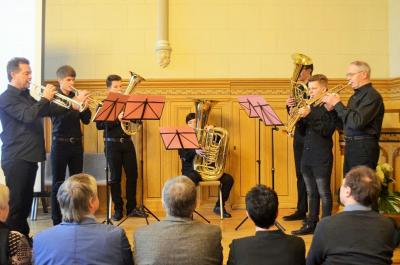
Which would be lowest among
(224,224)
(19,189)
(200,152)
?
(224,224)

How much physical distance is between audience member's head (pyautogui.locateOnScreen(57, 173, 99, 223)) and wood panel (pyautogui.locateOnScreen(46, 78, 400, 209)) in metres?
3.81

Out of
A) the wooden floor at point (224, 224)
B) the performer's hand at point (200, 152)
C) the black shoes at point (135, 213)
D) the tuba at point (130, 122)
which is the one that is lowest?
the wooden floor at point (224, 224)

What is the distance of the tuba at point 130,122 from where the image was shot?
520cm

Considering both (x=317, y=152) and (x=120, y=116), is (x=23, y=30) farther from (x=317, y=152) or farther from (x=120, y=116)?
(x=317, y=152)

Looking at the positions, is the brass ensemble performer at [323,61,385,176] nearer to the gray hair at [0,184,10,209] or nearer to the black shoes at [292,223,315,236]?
the black shoes at [292,223,315,236]

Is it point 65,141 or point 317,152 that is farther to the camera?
point 65,141

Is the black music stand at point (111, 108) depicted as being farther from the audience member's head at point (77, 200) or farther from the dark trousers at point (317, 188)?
the dark trousers at point (317, 188)

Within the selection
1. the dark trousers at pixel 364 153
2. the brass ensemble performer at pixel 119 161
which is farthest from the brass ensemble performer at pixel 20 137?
the dark trousers at pixel 364 153

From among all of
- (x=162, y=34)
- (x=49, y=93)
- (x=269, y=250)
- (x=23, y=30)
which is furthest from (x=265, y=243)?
(x=23, y=30)

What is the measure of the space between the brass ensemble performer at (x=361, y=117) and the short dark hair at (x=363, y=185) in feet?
5.06

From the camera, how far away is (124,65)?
21.3 ft

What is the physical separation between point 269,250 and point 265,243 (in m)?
0.04

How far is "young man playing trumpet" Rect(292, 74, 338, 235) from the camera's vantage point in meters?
4.66

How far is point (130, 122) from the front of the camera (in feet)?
17.9
